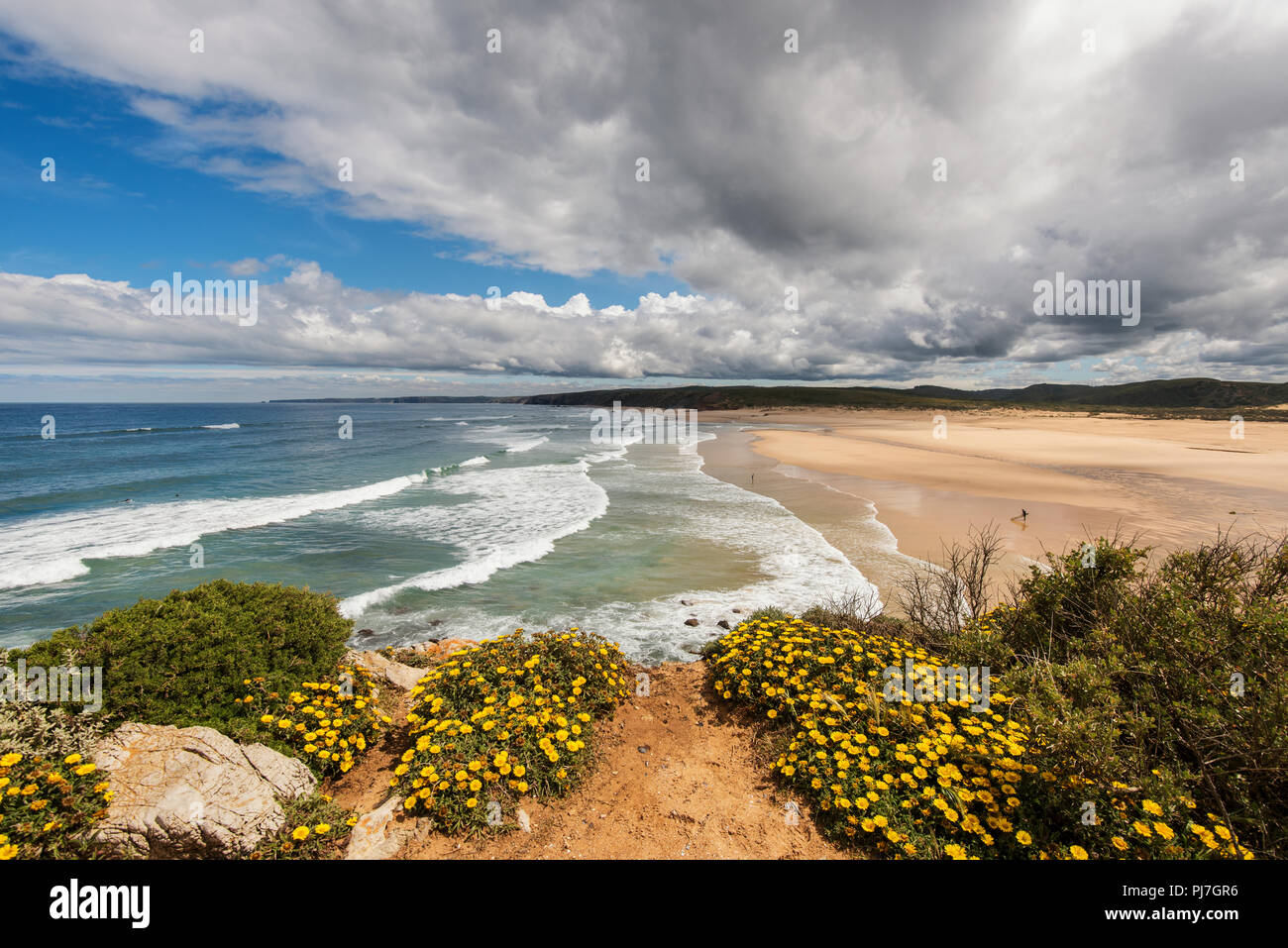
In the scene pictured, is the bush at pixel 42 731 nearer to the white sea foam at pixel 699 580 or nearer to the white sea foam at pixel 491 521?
the white sea foam at pixel 699 580

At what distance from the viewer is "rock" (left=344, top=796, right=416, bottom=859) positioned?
3.95 metres

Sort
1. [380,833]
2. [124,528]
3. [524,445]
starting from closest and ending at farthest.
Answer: [380,833] → [124,528] → [524,445]

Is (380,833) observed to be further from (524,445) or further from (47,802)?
(524,445)

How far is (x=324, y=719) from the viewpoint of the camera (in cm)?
516

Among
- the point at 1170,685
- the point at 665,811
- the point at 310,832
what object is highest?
the point at 1170,685

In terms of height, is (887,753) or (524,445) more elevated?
(524,445)

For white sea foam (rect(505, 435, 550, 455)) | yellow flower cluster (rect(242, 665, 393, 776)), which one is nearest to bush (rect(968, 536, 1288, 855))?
yellow flower cluster (rect(242, 665, 393, 776))

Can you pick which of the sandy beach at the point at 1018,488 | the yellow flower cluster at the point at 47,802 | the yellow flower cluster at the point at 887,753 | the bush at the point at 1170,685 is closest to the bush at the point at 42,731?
the yellow flower cluster at the point at 47,802

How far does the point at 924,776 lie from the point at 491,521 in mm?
18461

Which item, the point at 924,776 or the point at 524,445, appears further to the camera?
the point at 524,445

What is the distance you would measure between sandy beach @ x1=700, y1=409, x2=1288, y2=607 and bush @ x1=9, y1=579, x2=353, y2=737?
1210 cm

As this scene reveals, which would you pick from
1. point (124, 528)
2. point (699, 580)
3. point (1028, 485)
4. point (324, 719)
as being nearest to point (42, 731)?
point (324, 719)

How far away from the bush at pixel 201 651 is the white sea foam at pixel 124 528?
567 inches
